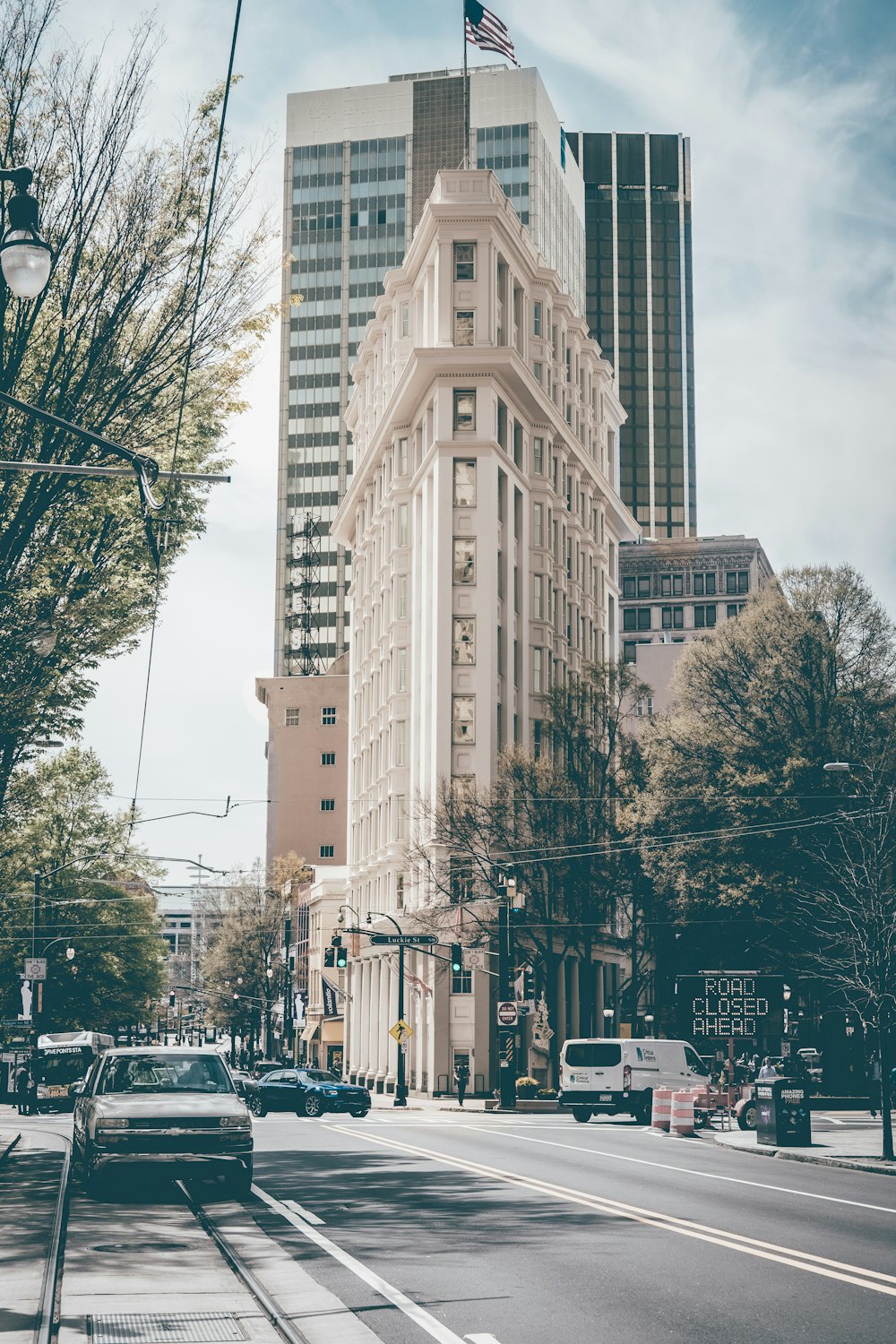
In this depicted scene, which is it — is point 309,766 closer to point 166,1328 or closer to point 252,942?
point 252,942

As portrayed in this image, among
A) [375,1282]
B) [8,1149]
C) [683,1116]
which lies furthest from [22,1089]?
[375,1282]

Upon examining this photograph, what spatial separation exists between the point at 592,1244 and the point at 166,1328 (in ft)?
16.5

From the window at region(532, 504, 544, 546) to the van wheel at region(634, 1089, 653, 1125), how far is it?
39862 millimetres

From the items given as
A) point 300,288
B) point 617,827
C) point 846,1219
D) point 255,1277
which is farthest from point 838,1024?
point 300,288

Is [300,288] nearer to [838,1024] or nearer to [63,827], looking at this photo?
[63,827]

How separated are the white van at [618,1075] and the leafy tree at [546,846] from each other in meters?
14.8

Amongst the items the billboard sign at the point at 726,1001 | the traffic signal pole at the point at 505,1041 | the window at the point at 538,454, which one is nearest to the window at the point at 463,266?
the window at the point at 538,454

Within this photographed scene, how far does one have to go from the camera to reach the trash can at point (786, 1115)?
92.2 feet

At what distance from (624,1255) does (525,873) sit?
4333cm

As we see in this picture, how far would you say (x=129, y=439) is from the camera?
20.7 metres

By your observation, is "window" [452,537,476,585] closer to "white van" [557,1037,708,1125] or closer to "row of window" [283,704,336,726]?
Result: "white van" [557,1037,708,1125]

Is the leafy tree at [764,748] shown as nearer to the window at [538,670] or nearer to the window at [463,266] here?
the window at [538,670]

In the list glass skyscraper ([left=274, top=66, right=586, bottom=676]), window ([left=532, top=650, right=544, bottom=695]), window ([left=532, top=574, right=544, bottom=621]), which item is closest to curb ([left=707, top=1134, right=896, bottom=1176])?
window ([left=532, top=650, right=544, bottom=695])

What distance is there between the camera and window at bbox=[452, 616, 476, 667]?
67.2m
